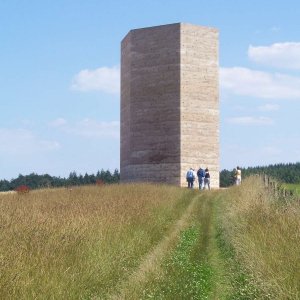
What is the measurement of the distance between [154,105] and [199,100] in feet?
9.97

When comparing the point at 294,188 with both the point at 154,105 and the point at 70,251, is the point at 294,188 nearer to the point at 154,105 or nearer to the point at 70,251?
the point at 70,251

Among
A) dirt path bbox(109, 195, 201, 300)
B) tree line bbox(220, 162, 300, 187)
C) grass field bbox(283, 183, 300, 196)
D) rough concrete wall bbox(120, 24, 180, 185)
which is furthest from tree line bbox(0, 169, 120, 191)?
dirt path bbox(109, 195, 201, 300)

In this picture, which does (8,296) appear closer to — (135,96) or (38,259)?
(38,259)

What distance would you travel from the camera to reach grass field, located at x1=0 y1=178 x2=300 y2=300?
5.96m

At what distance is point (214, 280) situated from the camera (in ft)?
26.5

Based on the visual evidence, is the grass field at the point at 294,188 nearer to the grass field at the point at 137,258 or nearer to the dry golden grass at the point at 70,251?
the grass field at the point at 137,258

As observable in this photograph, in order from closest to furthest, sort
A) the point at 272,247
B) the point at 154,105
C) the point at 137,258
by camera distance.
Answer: the point at 272,247, the point at 137,258, the point at 154,105

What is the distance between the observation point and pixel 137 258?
907 centimetres

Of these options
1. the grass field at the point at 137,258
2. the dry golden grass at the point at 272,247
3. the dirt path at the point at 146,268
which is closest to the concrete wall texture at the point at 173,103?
the dirt path at the point at 146,268

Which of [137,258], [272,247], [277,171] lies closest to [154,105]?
[137,258]

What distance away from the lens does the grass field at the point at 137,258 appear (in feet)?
19.5

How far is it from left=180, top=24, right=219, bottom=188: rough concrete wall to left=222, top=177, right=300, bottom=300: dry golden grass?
23357 millimetres

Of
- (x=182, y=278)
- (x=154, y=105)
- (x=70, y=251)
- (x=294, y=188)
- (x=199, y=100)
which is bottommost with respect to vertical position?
(x=182, y=278)

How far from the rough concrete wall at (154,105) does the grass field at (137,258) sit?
2303 centimetres
